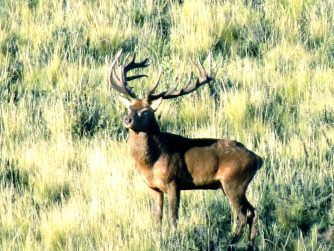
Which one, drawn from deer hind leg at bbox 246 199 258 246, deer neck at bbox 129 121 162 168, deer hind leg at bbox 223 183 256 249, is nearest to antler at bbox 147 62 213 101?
deer neck at bbox 129 121 162 168

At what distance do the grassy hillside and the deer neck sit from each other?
0.53 metres

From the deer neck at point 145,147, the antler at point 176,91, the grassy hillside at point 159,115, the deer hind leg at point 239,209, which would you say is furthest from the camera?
the grassy hillside at point 159,115

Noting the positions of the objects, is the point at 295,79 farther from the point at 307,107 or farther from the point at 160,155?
the point at 160,155

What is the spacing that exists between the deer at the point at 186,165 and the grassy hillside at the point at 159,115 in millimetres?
237

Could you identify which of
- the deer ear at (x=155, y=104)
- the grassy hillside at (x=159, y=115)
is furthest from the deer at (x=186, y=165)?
the grassy hillside at (x=159, y=115)

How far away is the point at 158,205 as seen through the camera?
8180 mm

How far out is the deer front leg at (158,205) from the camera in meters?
8.15

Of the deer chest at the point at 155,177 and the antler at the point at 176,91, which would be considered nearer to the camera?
the deer chest at the point at 155,177

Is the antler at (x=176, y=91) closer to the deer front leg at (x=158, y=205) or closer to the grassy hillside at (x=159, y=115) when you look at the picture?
the deer front leg at (x=158, y=205)

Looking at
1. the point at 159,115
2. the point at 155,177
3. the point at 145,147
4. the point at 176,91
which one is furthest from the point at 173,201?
the point at 159,115

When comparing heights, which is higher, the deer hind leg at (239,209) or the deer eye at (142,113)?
the deer eye at (142,113)

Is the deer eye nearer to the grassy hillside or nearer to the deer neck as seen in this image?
the deer neck

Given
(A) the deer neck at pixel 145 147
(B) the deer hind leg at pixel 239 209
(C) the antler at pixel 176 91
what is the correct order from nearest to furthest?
(B) the deer hind leg at pixel 239 209, (A) the deer neck at pixel 145 147, (C) the antler at pixel 176 91

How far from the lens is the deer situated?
7.89 m
